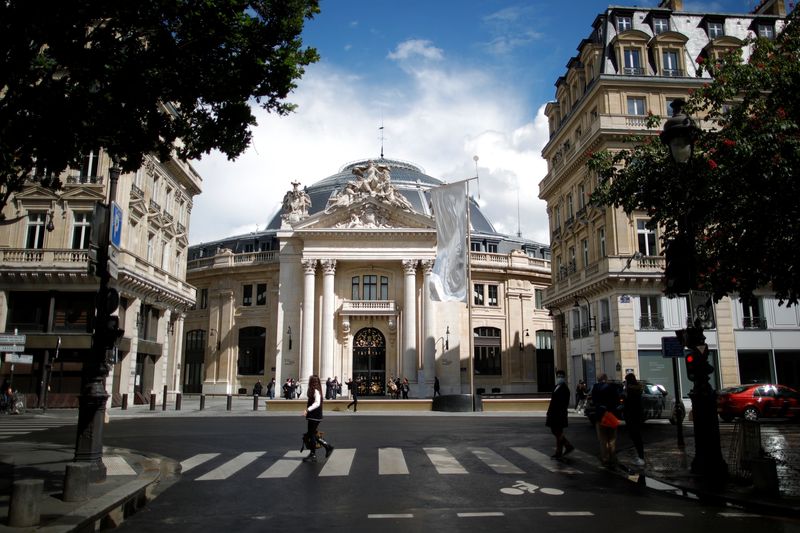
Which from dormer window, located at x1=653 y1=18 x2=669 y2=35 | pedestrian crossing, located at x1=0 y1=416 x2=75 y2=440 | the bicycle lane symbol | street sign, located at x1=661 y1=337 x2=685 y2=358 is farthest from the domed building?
the bicycle lane symbol

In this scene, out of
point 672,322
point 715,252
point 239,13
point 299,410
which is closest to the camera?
point 239,13

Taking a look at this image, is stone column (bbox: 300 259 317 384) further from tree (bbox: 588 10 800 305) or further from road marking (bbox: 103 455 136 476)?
tree (bbox: 588 10 800 305)

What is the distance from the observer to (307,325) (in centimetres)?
4994

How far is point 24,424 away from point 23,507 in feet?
59.7

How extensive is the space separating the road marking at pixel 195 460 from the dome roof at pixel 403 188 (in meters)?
45.5

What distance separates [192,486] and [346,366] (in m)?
40.5

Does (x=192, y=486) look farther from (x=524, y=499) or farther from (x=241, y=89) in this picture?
(x=241, y=89)

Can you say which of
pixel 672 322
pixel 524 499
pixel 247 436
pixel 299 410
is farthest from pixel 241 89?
pixel 672 322

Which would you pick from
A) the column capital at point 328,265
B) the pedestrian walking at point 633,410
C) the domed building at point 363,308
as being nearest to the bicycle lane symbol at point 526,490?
the pedestrian walking at point 633,410

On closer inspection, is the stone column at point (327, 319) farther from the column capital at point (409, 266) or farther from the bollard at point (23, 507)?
the bollard at point (23, 507)

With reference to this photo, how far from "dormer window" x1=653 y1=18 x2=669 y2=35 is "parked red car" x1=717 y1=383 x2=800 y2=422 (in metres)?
24.1

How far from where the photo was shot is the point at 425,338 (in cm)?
5016

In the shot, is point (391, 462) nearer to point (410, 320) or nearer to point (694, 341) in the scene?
point (694, 341)

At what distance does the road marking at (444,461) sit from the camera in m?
11.9
